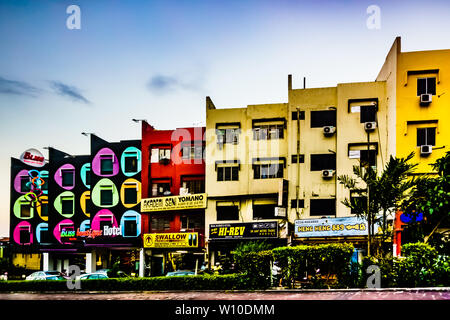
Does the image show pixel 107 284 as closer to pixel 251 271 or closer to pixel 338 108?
pixel 251 271

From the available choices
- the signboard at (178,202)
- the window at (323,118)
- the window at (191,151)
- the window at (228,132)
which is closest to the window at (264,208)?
the signboard at (178,202)

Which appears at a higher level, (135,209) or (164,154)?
(164,154)

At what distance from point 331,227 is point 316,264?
863 cm

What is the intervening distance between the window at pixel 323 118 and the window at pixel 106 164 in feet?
41.7

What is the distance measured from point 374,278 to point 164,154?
1719cm

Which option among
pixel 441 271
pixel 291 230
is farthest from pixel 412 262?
pixel 291 230

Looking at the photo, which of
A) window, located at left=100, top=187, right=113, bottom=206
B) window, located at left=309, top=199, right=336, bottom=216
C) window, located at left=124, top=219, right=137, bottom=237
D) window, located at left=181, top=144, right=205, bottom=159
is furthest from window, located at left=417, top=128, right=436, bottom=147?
window, located at left=100, top=187, right=113, bottom=206

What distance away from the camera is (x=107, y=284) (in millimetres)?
15516

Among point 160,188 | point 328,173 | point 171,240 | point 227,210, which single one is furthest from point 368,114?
point 171,240

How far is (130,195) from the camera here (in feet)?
90.0

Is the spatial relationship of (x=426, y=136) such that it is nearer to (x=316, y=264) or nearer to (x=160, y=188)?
(x=316, y=264)

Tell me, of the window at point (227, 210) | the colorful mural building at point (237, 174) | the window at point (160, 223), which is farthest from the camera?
the window at point (160, 223)

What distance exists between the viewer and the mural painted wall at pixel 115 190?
27000 millimetres

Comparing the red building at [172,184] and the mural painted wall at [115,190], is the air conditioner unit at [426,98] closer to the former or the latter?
the red building at [172,184]
